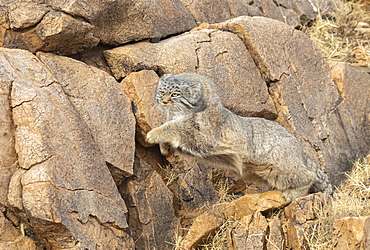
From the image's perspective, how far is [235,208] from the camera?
684cm

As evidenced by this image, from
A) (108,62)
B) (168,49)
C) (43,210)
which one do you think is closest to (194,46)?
(168,49)

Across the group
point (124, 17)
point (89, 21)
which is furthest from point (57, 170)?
point (124, 17)

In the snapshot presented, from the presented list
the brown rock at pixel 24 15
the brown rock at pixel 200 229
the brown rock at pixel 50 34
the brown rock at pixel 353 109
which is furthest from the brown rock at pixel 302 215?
the brown rock at pixel 24 15

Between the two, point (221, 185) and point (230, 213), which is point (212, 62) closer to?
point (221, 185)

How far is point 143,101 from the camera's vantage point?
22.8 feet

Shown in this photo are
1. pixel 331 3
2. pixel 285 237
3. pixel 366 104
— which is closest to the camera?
pixel 285 237

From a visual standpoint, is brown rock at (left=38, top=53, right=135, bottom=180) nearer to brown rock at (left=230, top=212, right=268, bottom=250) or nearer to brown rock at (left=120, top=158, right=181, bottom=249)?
brown rock at (left=120, top=158, right=181, bottom=249)

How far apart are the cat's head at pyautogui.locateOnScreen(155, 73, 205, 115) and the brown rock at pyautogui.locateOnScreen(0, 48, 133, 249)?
0.96 meters

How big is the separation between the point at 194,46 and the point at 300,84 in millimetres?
2170

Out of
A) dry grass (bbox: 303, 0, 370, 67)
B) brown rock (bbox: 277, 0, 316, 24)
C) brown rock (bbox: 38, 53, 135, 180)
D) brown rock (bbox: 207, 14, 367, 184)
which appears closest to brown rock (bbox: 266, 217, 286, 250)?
brown rock (bbox: 38, 53, 135, 180)

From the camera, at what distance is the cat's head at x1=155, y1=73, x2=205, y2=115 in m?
6.28

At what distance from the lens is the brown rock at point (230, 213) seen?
6.47 meters

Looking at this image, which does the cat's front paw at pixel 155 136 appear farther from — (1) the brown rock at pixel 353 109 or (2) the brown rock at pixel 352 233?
(1) the brown rock at pixel 353 109

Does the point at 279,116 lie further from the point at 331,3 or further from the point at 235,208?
the point at 331,3
